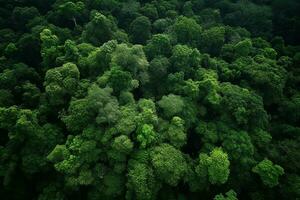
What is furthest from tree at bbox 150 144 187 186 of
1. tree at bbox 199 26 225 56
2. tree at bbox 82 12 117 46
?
tree at bbox 199 26 225 56

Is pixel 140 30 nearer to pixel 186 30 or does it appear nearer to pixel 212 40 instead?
pixel 186 30

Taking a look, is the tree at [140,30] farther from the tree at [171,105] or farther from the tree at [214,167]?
the tree at [214,167]

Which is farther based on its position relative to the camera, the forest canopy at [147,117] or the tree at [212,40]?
the tree at [212,40]

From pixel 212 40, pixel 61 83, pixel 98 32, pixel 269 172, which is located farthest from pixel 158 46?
pixel 269 172

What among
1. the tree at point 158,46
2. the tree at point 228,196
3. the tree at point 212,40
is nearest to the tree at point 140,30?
the tree at point 158,46

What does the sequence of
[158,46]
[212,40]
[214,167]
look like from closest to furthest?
[214,167] → [158,46] → [212,40]

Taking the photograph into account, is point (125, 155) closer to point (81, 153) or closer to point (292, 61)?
point (81, 153)

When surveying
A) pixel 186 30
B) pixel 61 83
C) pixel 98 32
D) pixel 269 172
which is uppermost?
pixel 186 30

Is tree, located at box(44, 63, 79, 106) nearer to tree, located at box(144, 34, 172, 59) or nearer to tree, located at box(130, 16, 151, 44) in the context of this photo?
tree, located at box(144, 34, 172, 59)

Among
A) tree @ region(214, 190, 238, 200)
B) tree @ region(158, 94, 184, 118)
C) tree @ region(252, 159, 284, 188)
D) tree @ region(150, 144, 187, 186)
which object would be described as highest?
tree @ region(158, 94, 184, 118)
